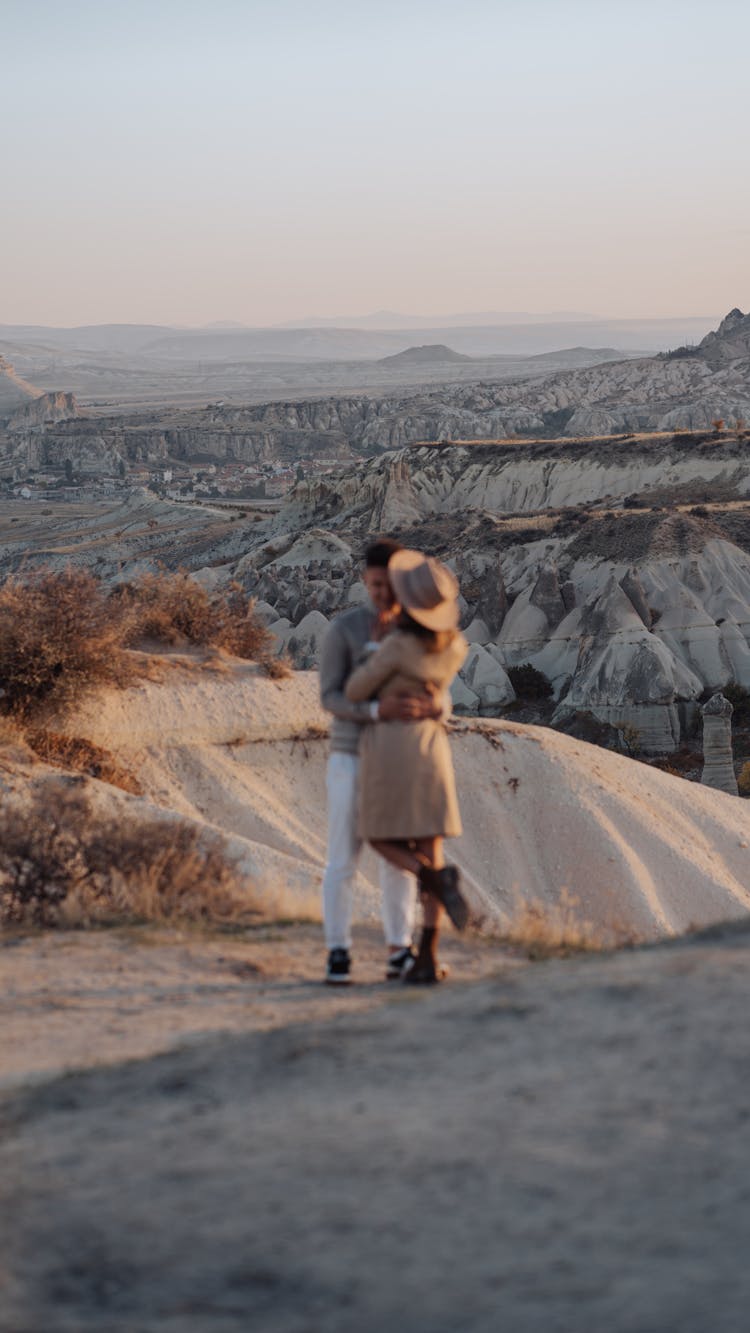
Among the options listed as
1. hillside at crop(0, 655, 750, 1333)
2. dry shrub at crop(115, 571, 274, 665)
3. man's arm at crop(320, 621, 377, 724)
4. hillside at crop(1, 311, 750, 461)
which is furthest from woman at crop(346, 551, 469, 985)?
hillside at crop(1, 311, 750, 461)

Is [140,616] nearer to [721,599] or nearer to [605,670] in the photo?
[605,670]

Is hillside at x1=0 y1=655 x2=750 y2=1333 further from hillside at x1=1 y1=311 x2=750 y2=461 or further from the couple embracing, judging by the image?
hillside at x1=1 y1=311 x2=750 y2=461

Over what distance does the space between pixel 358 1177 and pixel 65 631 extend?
39.4 feet

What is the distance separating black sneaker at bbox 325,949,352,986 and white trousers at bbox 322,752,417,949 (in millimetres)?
33

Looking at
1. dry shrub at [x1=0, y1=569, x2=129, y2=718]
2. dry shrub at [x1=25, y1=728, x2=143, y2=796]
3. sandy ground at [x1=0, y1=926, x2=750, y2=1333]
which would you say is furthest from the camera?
dry shrub at [x1=0, y1=569, x2=129, y2=718]

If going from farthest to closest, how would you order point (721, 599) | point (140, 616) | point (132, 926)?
point (721, 599), point (140, 616), point (132, 926)

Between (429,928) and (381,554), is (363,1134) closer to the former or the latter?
(429,928)

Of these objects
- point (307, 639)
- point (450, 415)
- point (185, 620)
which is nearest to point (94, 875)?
point (185, 620)

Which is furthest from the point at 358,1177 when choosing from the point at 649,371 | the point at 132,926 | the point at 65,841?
the point at 649,371

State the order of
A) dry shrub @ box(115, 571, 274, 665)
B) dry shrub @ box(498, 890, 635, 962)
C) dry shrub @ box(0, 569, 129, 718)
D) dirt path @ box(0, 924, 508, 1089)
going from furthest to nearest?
1. dry shrub @ box(115, 571, 274, 665)
2. dry shrub @ box(0, 569, 129, 718)
3. dry shrub @ box(498, 890, 635, 962)
4. dirt path @ box(0, 924, 508, 1089)

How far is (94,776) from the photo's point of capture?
14852mm

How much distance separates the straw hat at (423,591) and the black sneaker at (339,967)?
1.60m

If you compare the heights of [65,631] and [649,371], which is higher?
[649,371]

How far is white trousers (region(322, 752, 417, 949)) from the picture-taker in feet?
21.8
